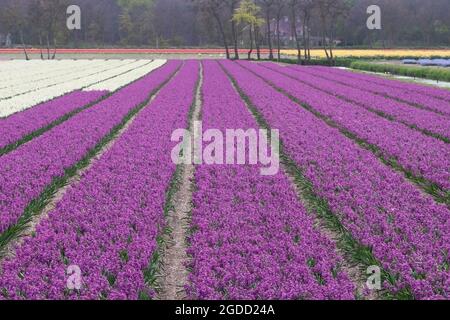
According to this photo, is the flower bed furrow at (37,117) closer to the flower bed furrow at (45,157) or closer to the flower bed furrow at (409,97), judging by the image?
the flower bed furrow at (45,157)

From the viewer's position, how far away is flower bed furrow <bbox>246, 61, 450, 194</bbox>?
1184 cm

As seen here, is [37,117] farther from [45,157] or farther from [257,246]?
[257,246]

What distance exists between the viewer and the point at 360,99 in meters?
26.4

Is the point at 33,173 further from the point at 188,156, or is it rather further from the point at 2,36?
the point at 2,36

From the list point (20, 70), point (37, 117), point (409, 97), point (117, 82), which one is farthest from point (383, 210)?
point (20, 70)

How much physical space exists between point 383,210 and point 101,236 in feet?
16.4

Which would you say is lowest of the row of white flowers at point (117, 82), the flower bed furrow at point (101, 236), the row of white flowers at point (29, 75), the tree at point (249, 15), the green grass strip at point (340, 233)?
the green grass strip at point (340, 233)

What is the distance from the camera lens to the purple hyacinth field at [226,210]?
6.28 m

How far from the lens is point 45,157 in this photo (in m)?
12.9

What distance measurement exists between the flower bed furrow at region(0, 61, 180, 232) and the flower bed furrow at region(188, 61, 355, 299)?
3.33 meters

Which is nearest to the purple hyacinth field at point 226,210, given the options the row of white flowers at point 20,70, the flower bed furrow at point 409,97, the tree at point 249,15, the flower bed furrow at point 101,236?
the flower bed furrow at point 101,236

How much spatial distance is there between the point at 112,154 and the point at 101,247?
6.44m

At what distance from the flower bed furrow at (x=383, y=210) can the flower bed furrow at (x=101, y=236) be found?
327cm

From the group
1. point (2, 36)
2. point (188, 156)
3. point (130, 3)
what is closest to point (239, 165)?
point (188, 156)
